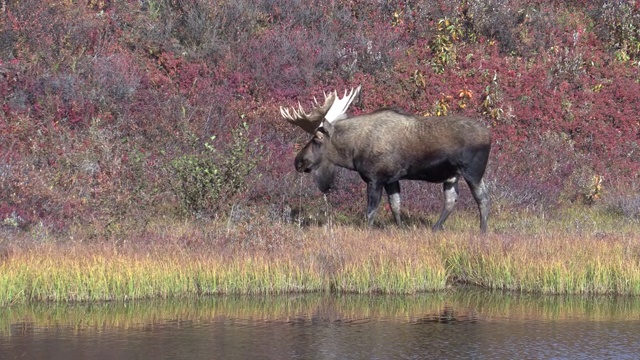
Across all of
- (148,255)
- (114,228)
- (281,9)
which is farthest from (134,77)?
(148,255)

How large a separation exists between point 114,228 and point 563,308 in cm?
616

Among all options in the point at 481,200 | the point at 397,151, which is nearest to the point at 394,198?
the point at 397,151

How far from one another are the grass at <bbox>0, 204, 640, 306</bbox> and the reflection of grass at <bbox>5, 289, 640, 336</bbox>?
0.20 m

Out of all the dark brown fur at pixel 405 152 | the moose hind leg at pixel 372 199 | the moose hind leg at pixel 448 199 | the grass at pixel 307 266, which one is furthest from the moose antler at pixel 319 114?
the grass at pixel 307 266

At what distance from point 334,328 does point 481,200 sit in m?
5.44

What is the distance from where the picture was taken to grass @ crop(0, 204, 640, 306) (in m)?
11.4

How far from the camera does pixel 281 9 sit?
23.4 meters

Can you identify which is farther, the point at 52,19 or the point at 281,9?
the point at 281,9

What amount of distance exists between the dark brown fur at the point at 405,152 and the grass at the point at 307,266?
1.92 m

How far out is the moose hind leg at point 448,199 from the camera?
14.9 m

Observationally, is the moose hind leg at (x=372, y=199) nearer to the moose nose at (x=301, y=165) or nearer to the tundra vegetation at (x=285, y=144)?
the tundra vegetation at (x=285, y=144)

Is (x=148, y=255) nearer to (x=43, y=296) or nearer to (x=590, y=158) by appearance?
(x=43, y=296)

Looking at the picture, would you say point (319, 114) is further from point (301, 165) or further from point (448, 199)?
point (448, 199)

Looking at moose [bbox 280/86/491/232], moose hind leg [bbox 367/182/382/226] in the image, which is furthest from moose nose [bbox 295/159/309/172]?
moose hind leg [bbox 367/182/382/226]
